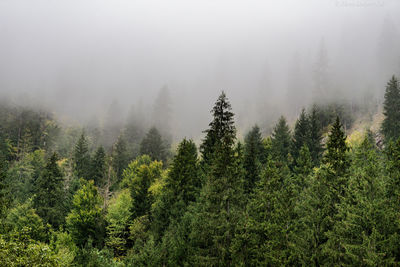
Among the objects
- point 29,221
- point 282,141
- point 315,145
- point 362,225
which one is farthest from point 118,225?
point 315,145

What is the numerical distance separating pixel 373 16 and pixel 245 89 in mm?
61586

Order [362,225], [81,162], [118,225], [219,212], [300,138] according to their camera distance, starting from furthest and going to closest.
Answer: [81,162]
[300,138]
[118,225]
[219,212]
[362,225]

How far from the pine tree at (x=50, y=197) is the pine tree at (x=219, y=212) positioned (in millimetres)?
24671

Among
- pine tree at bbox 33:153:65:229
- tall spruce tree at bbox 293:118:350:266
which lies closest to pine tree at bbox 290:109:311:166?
tall spruce tree at bbox 293:118:350:266

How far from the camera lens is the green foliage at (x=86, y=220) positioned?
37500mm

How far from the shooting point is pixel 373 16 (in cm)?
11294

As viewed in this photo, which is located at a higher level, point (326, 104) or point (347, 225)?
point (326, 104)

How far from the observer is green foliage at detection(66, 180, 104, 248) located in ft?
123

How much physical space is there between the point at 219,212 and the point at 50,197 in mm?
28685

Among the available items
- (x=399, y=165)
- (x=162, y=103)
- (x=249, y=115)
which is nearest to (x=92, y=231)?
(x=399, y=165)

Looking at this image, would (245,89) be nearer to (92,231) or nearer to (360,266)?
(92,231)

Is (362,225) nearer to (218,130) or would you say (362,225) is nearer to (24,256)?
(218,130)

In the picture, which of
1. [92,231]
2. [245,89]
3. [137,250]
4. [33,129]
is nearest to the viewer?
[137,250]

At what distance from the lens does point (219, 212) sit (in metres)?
26.2
